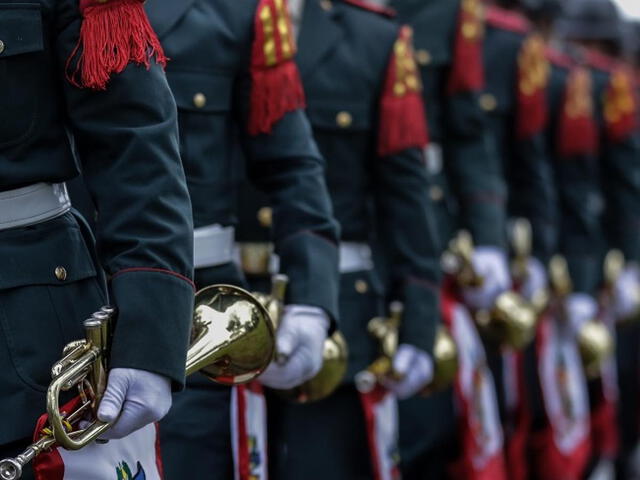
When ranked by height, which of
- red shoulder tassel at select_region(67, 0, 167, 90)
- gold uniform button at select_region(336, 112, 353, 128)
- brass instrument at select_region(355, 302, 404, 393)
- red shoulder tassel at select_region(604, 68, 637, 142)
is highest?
red shoulder tassel at select_region(67, 0, 167, 90)

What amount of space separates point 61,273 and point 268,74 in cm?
103

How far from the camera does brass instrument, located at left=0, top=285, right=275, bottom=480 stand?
2.46m

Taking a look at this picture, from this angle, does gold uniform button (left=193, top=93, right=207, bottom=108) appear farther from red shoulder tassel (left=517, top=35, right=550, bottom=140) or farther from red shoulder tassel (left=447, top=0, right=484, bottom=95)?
red shoulder tassel (left=517, top=35, right=550, bottom=140)

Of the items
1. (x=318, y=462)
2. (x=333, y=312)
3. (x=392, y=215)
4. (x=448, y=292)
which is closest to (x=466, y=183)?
(x=448, y=292)

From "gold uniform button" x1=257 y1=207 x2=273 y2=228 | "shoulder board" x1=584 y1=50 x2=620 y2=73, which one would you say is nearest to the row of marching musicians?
"gold uniform button" x1=257 y1=207 x2=273 y2=228

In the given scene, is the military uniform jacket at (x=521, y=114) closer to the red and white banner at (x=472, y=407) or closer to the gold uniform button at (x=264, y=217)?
the red and white banner at (x=472, y=407)

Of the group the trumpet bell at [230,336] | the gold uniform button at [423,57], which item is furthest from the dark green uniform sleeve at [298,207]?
the gold uniform button at [423,57]

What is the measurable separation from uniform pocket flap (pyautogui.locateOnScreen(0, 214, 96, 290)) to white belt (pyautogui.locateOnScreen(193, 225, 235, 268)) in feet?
2.30

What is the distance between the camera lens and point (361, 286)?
4.25m

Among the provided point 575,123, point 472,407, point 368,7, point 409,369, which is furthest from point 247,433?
point 575,123

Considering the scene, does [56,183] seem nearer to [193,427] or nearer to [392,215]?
[193,427]

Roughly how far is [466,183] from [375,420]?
1411 mm

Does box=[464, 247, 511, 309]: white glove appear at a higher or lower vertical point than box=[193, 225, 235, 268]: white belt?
lower

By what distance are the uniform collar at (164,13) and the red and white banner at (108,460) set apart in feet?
3.04
